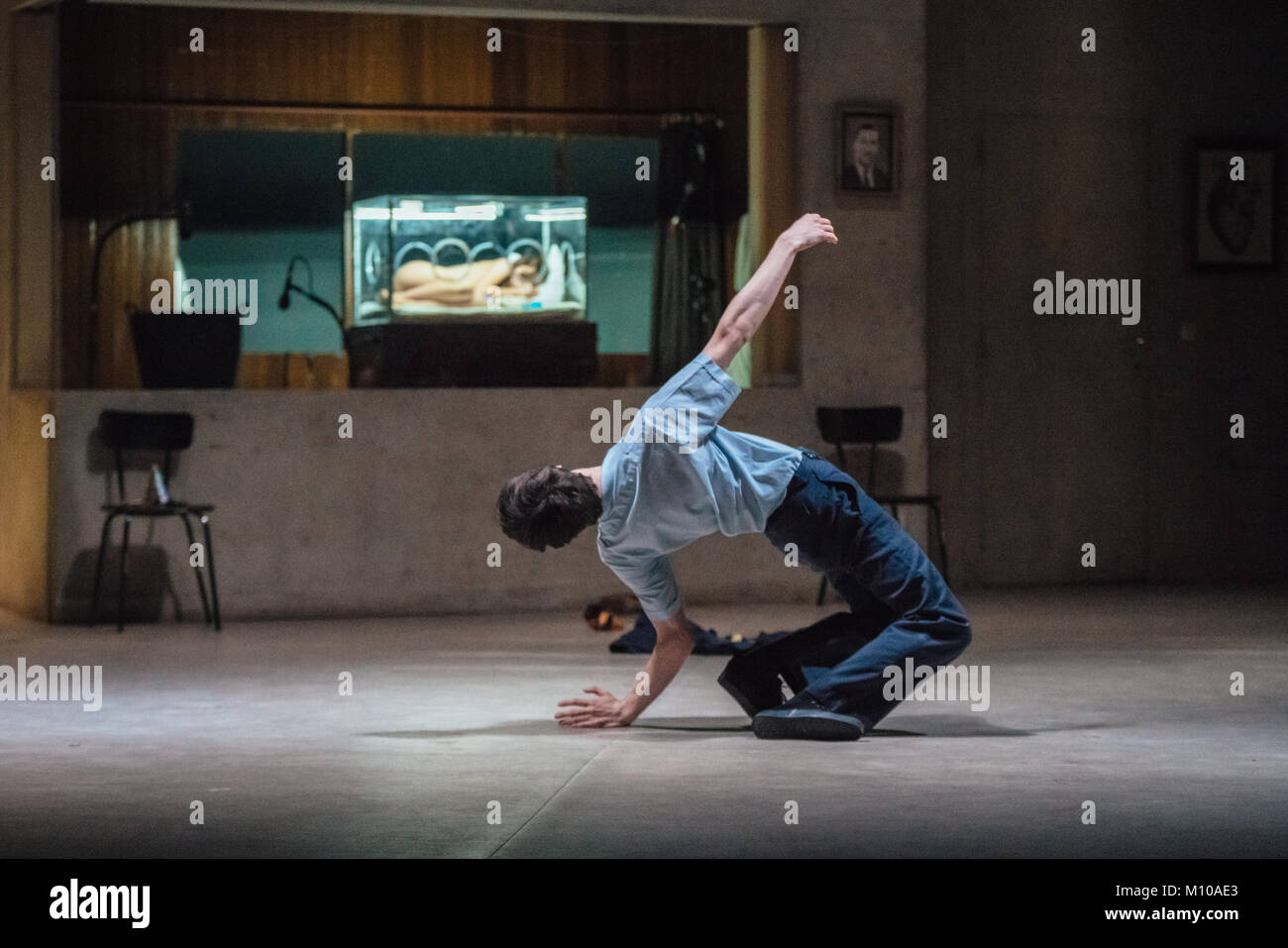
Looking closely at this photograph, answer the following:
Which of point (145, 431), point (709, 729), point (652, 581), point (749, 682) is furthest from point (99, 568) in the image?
point (652, 581)

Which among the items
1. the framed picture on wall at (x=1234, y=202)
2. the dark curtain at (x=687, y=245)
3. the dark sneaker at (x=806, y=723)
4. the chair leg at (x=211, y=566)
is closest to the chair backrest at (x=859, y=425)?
the dark curtain at (x=687, y=245)

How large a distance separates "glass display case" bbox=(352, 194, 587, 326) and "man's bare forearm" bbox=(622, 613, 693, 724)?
4537mm

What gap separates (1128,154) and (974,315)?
125 centimetres

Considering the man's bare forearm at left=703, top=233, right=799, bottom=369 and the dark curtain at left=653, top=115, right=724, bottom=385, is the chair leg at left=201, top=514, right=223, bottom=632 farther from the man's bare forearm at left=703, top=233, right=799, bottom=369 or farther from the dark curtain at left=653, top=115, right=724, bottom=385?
the man's bare forearm at left=703, top=233, right=799, bottom=369

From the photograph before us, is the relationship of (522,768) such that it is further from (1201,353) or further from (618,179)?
(1201,353)

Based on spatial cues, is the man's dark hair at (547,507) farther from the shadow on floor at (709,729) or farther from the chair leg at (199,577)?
the chair leg at (199,577)

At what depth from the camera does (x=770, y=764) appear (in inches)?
179

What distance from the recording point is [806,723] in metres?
4.90

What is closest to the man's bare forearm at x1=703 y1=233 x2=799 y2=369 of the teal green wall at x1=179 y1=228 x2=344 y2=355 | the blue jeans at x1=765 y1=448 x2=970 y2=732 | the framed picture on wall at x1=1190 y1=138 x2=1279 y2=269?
the blue jeans at x1=765 y1=448 x2=970 y2=732

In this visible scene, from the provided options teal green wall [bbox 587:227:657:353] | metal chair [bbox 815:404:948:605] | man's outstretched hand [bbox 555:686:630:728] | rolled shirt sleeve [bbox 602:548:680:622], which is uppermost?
teal green wall [bbox 587:227:657:353]

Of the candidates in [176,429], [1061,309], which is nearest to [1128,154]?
[1061,309]

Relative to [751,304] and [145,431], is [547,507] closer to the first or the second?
[751,304]

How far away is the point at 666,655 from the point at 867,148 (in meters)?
4.72

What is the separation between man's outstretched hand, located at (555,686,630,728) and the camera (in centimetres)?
518
